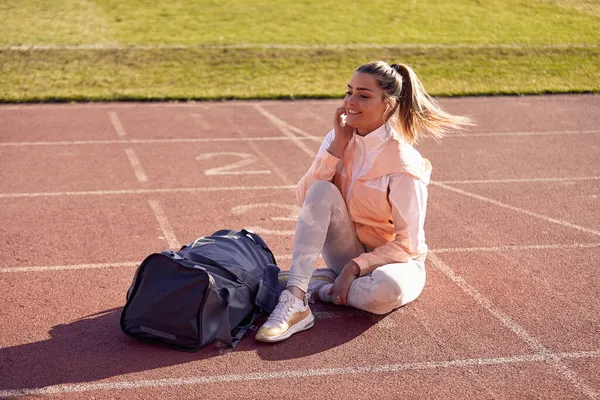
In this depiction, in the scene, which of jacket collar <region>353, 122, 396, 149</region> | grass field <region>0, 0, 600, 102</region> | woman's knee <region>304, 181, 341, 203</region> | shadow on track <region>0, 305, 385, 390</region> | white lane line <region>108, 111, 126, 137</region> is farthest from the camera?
grass field <region>0, 0, 600, 102</region>

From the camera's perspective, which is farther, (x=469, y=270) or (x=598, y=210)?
(x=598, y=210)

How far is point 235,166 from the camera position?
987 centimetres

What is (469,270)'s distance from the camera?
671 centimetres

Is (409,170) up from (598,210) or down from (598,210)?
up

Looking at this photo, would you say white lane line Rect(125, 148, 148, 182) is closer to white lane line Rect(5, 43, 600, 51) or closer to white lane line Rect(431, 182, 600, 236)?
white lane line Rect(431, 182, 600, 236)

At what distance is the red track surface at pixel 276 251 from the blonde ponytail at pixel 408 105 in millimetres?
1269

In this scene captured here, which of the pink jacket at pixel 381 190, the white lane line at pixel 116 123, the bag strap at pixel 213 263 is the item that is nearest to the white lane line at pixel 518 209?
the pink jacket at pixel 381 190

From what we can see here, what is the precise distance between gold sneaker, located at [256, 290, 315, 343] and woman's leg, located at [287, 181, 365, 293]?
11cm

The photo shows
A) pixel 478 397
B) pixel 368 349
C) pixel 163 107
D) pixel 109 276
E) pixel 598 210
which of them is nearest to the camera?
pixel 478 397

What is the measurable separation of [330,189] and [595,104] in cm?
997

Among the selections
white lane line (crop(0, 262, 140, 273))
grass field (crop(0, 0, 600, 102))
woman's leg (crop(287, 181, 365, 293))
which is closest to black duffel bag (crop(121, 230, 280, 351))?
woman's leg (crop(287, 181, 365, 293))

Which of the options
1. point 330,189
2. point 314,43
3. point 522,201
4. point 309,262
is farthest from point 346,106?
point 314,43

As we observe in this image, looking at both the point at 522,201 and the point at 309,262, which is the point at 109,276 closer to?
the point at 309,262

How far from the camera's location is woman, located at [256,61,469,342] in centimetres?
550
